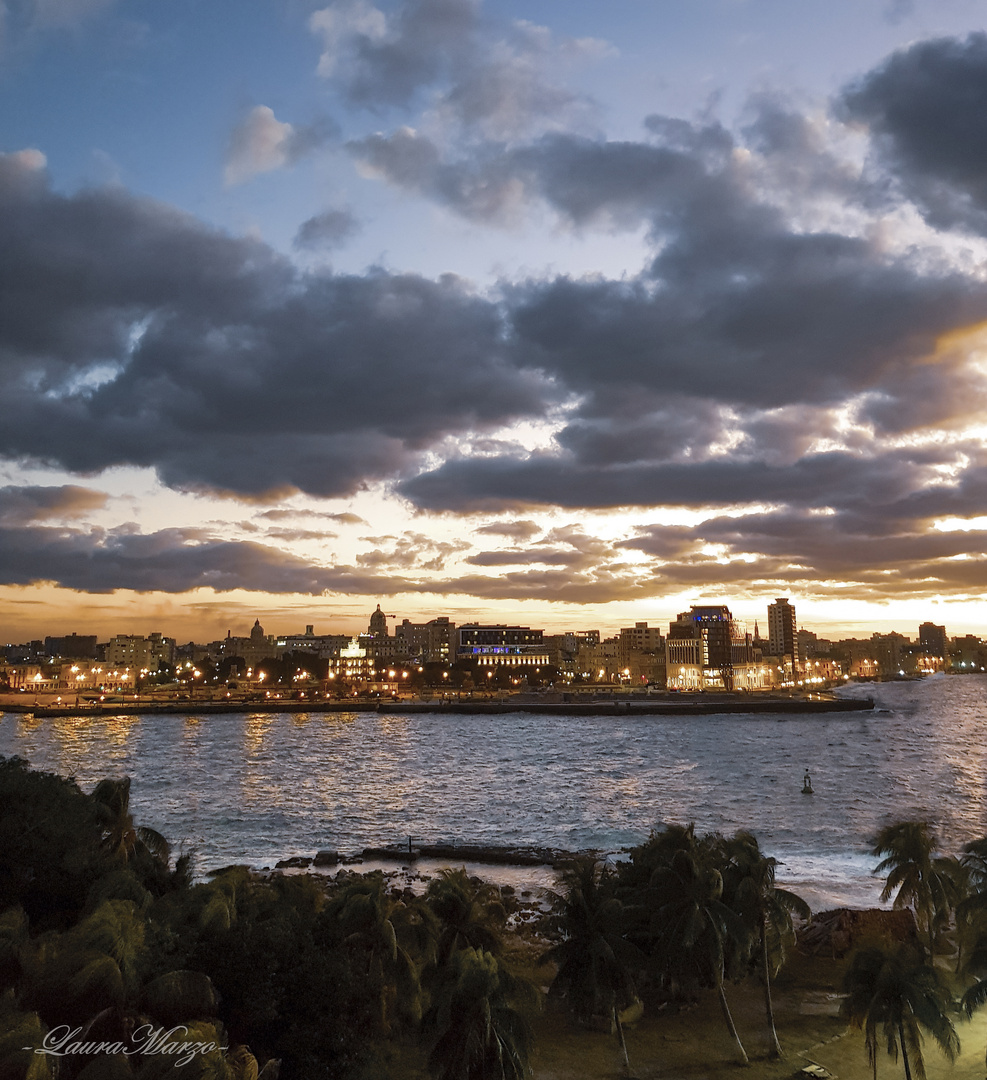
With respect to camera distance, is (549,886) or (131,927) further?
(549,886)

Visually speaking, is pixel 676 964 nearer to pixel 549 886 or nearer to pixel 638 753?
pixel 549 886

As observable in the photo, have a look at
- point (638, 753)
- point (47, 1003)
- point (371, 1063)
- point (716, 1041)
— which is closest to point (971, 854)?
point (716, 1041)

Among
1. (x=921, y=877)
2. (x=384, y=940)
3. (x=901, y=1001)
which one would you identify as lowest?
(x=921, y=877)

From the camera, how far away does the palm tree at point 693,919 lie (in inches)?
1013

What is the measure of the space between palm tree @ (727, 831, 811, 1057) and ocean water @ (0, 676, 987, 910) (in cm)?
1876

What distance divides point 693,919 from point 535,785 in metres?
70.7

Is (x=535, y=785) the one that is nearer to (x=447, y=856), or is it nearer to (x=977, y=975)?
(x=447, y=856)

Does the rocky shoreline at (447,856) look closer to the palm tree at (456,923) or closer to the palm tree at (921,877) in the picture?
the palm tree at (921,877)

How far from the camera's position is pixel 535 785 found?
3703 inches

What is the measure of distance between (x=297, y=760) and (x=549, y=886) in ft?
252

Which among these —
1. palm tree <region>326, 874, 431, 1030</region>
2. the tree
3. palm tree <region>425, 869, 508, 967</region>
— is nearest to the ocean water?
palm tree <region>425, 869, 508, 967</region>

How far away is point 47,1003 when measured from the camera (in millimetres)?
15352

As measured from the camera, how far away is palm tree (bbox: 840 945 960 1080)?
22203mm

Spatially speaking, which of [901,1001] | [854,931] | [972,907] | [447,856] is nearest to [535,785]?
[447,856]
